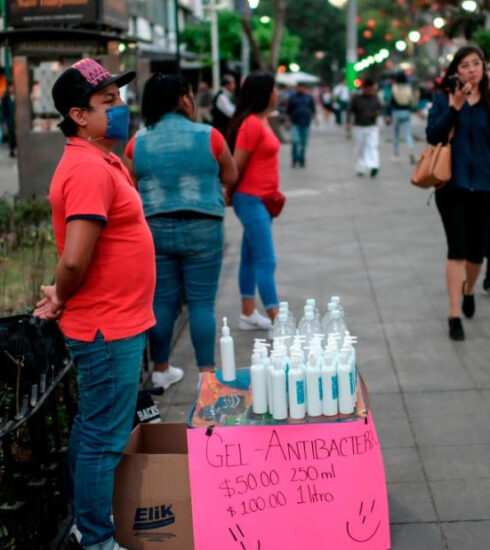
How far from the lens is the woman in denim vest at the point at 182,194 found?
5012mm

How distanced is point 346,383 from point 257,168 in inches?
125

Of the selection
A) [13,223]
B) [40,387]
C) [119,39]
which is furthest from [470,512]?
[119,39]

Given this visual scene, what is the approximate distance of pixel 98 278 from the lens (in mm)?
3406

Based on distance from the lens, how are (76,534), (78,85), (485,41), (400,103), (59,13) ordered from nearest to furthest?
(78,85) < (76,534) < (59,13) < (485,41) < (400,103)

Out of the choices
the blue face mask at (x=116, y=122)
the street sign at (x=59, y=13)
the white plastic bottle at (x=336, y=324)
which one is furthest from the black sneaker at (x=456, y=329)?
the street sign at (x=59, y=13)

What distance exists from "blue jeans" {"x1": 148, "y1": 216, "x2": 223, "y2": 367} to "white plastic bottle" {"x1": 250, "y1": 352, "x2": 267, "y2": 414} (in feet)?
5.53

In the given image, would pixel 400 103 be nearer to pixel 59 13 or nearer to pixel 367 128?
pixel 367 128

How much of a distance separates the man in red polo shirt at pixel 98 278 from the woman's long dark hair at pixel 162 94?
140 cm

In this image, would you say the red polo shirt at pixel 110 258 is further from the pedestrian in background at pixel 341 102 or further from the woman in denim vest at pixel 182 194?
the pedestrian in background at pixel 341 102

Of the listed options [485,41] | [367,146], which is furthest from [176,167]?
[485,41]

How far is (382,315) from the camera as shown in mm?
7352

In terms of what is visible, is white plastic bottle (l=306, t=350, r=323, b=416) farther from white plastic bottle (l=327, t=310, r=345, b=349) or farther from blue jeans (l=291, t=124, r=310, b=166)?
blue jeans (l=291, t=124, r=310, b=166)

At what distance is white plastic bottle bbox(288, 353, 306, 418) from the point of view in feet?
11.3

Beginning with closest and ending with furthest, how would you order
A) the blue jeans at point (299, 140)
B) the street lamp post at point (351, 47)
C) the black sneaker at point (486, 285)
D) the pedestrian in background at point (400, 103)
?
the black sneaker at point (486, 285)
the blue jeans at point (299, 140)
the pedestrian in background at point (400, 103)
the street lamp post at point (351, 47)
